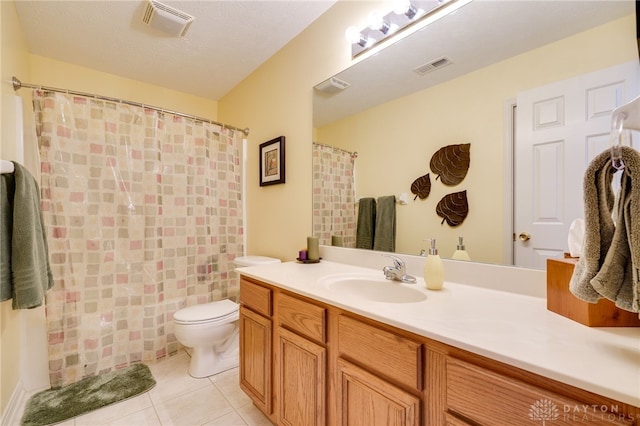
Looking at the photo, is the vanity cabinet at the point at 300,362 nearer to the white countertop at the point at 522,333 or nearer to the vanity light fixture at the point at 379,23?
the white countertop at the point at 522,333

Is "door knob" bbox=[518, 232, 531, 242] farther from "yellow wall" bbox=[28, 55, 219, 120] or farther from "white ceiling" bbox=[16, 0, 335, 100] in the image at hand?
"yellow wall" bbox=[28, 55, 219, 120]

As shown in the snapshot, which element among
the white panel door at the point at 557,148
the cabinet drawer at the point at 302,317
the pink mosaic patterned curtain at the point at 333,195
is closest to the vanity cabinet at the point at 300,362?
the cabinet drawer at the point at 302,317

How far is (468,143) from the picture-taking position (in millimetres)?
1190

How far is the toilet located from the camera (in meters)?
1.81

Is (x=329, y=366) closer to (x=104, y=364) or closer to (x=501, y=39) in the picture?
(x=501, y=39)

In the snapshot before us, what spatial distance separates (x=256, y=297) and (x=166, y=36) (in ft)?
6.55

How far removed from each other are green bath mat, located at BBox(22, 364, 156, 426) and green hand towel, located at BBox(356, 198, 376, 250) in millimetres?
1693

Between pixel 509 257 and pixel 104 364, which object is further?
pixel 104 364

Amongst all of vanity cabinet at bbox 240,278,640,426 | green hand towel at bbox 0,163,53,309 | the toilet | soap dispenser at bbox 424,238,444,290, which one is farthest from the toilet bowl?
soap dispenser at bbox 424,238,444,290

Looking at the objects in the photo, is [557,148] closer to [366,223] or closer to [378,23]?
[366,223]

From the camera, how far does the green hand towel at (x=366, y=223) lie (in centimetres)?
156

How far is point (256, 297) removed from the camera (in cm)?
145

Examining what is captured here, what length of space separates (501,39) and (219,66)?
86.2 inches

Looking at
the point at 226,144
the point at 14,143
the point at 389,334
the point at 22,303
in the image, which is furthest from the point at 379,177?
the point at 14,143
